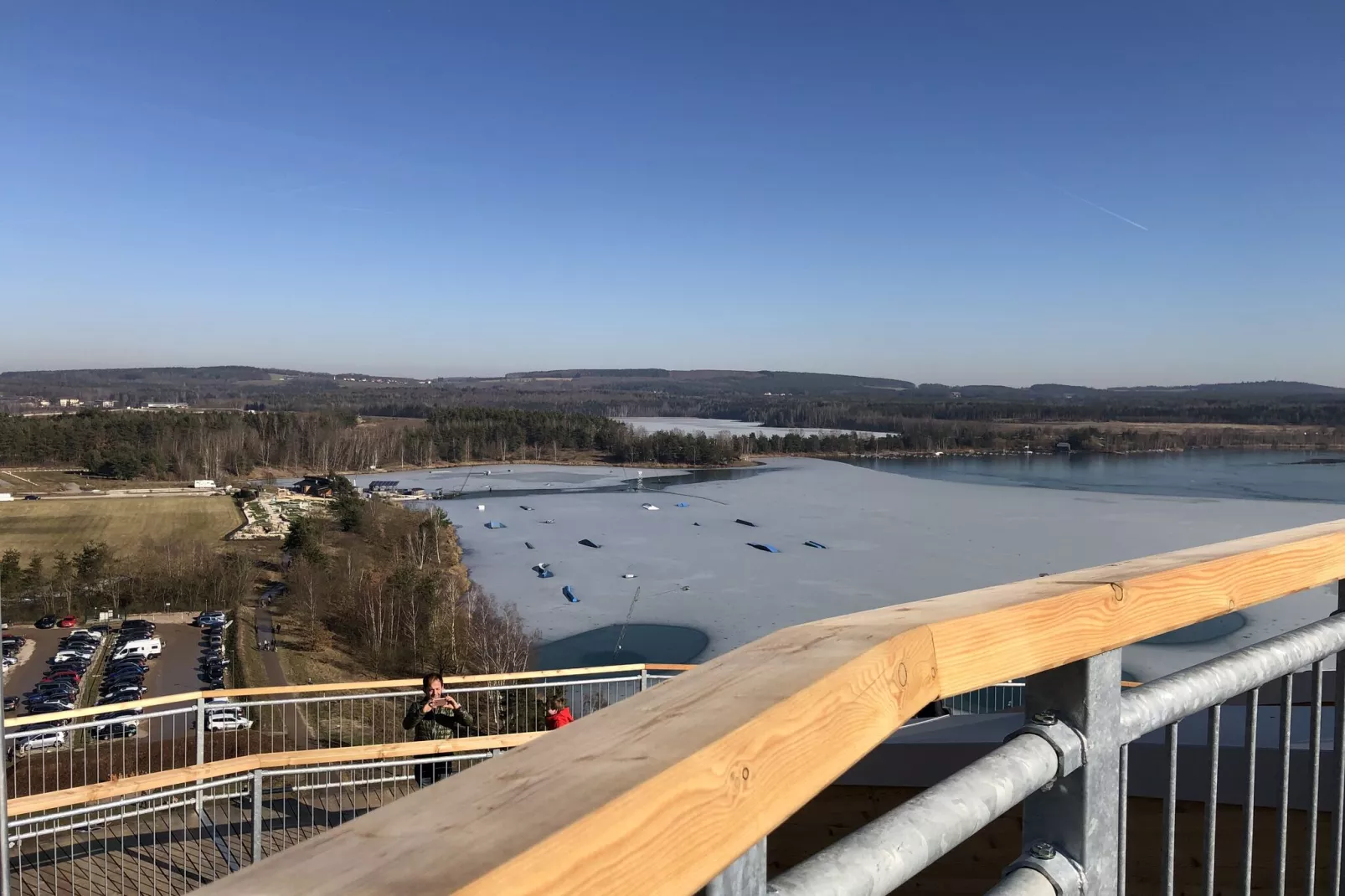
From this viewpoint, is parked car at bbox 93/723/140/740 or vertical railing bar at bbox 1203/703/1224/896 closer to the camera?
vertical railing bar at bbox 1203/703/1224/896

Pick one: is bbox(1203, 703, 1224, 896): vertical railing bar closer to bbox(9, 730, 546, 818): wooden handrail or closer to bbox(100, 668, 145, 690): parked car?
bbox(9, 730, 546, 818): wooden handrail

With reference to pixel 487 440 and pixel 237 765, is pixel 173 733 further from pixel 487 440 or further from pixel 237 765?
pixel 487 440

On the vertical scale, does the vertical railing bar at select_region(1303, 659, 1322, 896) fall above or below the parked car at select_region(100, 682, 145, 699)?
above

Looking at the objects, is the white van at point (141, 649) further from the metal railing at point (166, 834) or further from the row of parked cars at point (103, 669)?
the metal railing at point (166, 834)

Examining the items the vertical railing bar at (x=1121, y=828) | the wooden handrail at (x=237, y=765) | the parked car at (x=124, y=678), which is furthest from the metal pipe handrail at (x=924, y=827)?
the parked car at (x=124, y=678)

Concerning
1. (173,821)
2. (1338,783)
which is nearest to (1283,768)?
(1338,783)

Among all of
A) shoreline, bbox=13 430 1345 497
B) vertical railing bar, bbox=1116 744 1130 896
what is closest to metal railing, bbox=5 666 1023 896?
vertical railing bar, bbox=1116 744 1130 896
